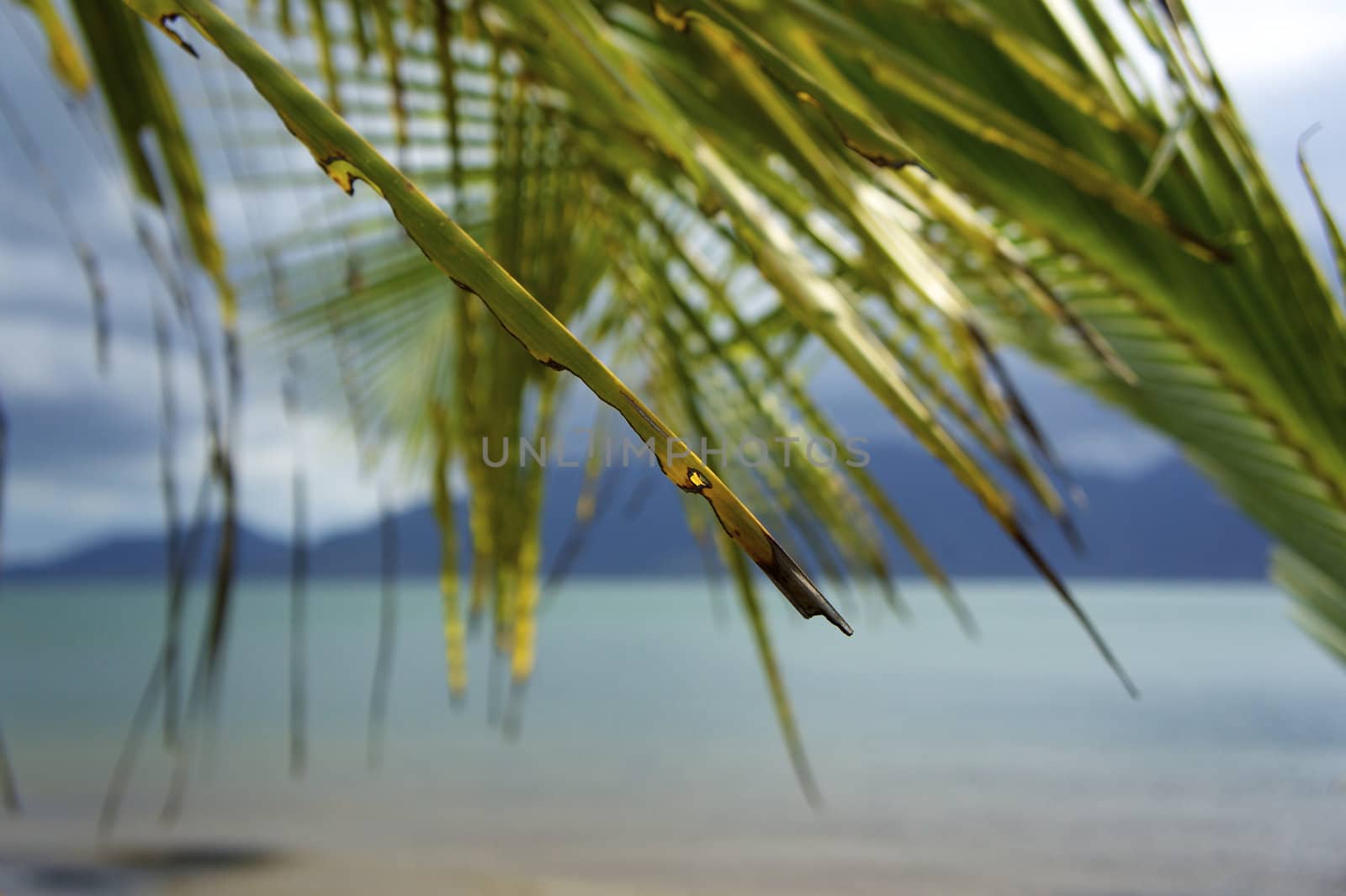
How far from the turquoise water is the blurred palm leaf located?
31 centimetres

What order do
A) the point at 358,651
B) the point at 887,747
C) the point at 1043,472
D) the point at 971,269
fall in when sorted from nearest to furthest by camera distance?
the point at 1043,472
the point at 971,269
the point at 887,747
the point at 358,651

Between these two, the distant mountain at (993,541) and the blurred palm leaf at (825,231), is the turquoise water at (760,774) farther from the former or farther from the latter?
the distant mountain at (993,541)

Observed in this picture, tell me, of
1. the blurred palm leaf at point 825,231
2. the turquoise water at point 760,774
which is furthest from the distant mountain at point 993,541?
the blurred palm leaf at point 825,231

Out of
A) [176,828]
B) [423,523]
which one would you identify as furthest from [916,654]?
[423,523]

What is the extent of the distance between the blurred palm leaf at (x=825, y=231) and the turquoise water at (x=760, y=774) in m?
0.31

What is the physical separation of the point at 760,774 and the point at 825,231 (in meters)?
4.30

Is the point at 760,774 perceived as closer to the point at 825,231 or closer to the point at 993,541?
the point at 825,231

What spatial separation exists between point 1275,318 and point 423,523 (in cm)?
2694

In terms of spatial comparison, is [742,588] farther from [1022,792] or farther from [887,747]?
[887,747]

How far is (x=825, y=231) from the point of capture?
36cm

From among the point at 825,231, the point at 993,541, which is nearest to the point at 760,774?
the point at 825,231

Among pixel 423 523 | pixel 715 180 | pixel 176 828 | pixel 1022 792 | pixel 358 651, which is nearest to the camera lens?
pixel 715 180

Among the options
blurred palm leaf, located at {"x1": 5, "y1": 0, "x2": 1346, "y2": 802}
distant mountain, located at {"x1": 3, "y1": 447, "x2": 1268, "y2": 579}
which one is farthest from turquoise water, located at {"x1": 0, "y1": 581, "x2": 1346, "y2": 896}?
distant mountain, located at {"x1": 3, "y1": 447, "x2": 1268, "y2": 579}

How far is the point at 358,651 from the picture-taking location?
10.4m
